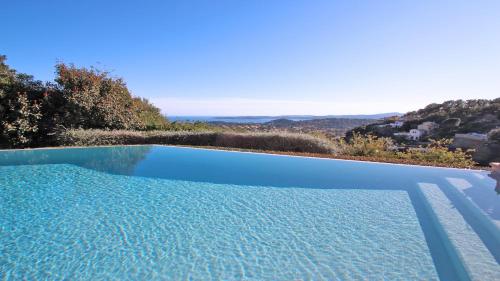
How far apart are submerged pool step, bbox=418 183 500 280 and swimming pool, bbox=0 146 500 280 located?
2 centimetres

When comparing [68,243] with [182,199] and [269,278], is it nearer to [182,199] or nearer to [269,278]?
[182,199]

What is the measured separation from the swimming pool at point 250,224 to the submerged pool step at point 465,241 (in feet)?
0.06

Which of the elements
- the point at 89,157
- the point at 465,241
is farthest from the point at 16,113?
the point at 465,241

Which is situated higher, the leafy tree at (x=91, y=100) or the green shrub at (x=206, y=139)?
the leafy tree at (x=91, y=100)

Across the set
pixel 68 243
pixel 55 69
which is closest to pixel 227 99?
pixel 55 69

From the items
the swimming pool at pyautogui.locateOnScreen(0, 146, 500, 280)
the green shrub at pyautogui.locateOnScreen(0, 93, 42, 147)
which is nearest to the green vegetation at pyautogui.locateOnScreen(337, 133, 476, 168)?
the swimming pool at pyautogui.locateOnScreen(0, 146, 500, 280)

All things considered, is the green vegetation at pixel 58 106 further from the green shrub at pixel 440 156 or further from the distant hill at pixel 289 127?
the green shrub at pixel 440 156

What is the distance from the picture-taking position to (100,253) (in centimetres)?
357

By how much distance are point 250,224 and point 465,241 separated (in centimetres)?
294

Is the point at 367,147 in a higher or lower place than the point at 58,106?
lower

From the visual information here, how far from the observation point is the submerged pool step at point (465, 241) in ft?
10.0

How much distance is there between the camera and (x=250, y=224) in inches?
181

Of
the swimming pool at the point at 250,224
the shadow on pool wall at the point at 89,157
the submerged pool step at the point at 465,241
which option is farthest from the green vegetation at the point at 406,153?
the shadow on pool wall at the point at 89,157

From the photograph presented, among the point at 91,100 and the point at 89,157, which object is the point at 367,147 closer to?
the point at 89,157
